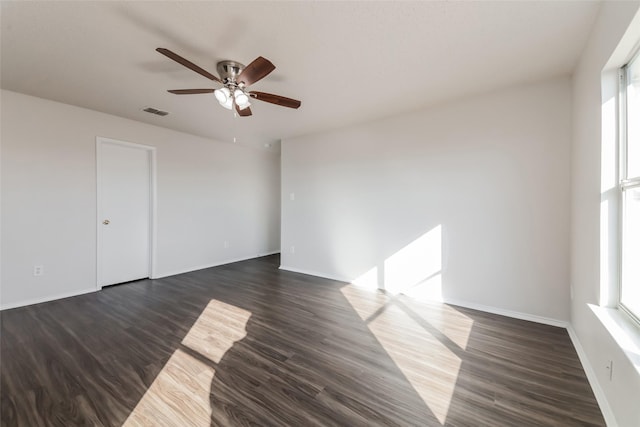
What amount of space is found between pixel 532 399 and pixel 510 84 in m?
2.79

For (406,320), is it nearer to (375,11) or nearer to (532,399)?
(532,399)

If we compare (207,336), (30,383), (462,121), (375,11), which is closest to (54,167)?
(30,383)

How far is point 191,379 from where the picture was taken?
1.79m

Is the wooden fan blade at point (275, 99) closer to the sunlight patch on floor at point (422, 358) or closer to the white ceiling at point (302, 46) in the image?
the white ceiling at point (302, 46)

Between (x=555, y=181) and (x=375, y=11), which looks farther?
(x=555, y=181)

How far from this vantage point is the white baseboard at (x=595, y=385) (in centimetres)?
141

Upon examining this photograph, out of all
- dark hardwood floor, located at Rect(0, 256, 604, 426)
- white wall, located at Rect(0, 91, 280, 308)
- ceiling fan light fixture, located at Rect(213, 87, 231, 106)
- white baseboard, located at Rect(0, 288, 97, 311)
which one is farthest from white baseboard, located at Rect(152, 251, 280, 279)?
ceiling fan light fixture, located at Rect(213, 87, 231, 106)

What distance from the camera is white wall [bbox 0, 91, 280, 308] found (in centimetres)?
292

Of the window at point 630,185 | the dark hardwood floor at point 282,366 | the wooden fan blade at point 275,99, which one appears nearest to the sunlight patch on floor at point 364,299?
the dark hardwood floor at point 282,366

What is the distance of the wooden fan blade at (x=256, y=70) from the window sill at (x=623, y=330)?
102 inches

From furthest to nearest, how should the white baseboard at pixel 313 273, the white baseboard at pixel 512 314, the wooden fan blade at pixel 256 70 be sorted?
1. the white baseboard at pixel 313 273
2. the white baseboard at pixel 512 314
3. the wooden fan blade at pixel 256 70

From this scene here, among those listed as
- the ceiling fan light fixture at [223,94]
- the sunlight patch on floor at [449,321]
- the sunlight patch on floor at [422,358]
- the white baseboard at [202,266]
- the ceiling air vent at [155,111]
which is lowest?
the sunlight patch on floor at [422,358]

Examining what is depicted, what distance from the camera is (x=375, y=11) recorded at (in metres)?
1.67

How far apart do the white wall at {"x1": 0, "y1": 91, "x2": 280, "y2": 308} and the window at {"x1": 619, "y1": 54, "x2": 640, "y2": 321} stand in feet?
16.9
